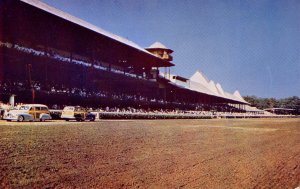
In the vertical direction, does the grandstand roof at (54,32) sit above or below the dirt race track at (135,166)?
above

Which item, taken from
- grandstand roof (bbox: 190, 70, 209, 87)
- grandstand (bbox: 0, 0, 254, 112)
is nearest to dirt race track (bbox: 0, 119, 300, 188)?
grandstand (bbox: 0, 0, 254, 112)

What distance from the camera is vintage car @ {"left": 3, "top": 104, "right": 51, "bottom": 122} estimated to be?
694 inches

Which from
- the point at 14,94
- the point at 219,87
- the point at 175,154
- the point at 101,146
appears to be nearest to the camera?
the point at 175,154

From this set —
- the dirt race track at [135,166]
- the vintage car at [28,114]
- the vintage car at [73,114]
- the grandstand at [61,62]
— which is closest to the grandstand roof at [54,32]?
the grandstand at [61,62]

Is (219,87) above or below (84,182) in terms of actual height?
above

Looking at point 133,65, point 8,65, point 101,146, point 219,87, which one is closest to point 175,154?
point 101,146

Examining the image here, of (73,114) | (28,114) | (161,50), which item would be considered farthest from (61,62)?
(161,50)

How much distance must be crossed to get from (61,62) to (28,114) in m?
8.64

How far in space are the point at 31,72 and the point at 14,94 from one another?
2858mm

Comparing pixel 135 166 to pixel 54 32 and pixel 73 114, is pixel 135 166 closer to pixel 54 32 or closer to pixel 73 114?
pixel 73 114

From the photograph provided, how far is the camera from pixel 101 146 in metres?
9.20

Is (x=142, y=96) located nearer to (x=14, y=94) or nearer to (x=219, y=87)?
(x=14, y=94)

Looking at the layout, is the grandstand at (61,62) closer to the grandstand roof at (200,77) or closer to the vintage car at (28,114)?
the vintage car at (28,114)

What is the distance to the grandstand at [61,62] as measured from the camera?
70.8ft
